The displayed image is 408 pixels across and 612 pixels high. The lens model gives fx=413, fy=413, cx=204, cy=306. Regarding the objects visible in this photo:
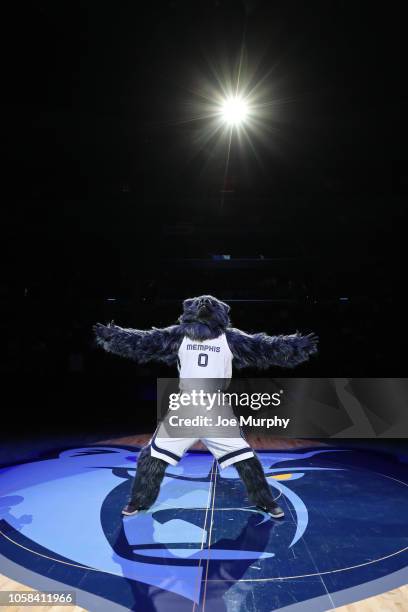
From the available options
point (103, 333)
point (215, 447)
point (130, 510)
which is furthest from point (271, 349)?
point (130, 510)

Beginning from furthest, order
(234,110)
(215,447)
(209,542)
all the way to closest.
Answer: (234,110), (215,447), (209,542)

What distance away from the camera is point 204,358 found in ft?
10.8

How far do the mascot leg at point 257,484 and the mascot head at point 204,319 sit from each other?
3.42ft

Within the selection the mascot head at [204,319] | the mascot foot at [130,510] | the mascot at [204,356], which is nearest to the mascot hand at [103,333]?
the mascot at [204,356]

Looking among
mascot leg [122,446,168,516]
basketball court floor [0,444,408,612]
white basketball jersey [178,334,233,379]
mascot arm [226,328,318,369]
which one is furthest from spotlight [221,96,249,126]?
basketball court floor [0,444,408,612]

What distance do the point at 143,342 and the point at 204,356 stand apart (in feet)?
1.85

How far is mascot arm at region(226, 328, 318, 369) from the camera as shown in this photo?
3.43m

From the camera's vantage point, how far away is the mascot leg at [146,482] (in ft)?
10.7

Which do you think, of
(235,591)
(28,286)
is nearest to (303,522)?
(235,591)

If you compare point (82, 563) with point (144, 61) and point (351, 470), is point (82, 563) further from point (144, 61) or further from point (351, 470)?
point (144, 61)

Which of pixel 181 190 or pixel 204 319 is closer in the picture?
pixel 204 319

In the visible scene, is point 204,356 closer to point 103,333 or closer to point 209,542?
point 103,333

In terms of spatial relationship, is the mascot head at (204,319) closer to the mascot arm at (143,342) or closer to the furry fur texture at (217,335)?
the furry fur texture at (217,335)

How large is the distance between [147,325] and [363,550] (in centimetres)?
1028
